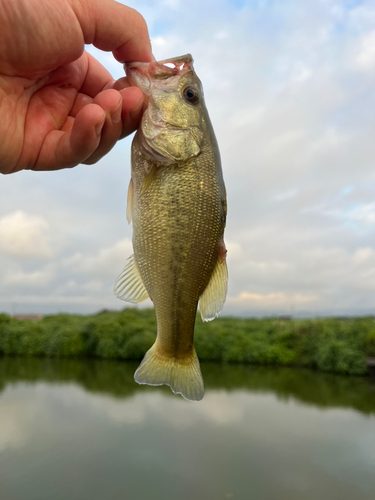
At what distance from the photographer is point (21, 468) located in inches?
A: 1246

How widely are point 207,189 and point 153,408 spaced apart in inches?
1770

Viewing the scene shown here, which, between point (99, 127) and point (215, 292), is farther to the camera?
point (215, 292)

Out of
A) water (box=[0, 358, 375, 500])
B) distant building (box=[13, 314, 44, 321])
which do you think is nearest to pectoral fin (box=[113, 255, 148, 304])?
water (box=[0, 358, 375, 500])

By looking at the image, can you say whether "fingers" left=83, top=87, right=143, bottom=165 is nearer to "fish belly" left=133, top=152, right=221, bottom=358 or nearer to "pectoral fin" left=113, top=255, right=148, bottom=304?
"fish belly" left=133, top=152, right=221, bottom=358

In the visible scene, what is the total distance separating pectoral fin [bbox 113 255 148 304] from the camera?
6.99 feet

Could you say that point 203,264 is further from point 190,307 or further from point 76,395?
point 76,395

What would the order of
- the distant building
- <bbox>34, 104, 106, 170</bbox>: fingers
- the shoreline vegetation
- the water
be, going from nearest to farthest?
<bbox>34, 104, 106, 170</bbox>: fingers
the shoreline vegetation
the water
the distant building

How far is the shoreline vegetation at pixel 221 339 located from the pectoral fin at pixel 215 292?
2622cm

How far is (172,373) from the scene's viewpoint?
209cm

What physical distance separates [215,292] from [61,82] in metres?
1.87

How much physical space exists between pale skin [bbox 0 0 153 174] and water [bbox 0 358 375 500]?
103 feet

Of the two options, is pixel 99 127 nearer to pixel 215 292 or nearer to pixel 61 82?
pixel 61 82

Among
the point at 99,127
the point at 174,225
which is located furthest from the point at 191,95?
the point at 174,225

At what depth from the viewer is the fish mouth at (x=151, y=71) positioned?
7.23ft
